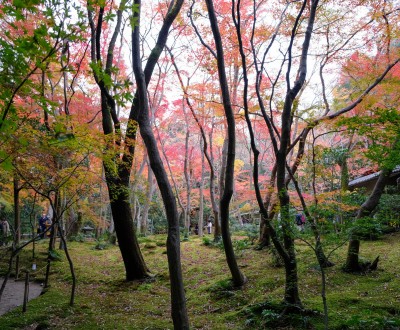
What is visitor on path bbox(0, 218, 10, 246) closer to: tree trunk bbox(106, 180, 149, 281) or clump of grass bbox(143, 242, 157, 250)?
clump of grass bbox(143, 242, 157, 250)

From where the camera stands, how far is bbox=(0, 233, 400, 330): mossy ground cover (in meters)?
5.12

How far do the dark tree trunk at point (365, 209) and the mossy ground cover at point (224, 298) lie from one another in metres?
0.32

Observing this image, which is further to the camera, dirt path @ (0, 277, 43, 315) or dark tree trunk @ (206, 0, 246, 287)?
dirt path @ (0, 277, 43, 315)

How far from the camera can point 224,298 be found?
22.5 feet

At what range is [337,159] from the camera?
750 centimetres

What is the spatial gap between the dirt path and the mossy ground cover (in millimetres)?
477

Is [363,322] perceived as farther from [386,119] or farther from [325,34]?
[325,34]

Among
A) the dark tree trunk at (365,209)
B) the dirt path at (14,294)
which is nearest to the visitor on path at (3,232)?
the dirt path at (14,294)

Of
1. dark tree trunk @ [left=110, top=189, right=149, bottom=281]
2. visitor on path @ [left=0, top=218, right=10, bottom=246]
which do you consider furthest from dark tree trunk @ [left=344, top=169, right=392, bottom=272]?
visitor on path @ [left=0, top=218, right=10, bottom=246]

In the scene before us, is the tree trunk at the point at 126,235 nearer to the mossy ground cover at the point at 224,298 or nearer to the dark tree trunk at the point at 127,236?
the dark tree trunk at the point at 127,236

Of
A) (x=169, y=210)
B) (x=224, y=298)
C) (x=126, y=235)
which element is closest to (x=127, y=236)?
(x=126, y=235)

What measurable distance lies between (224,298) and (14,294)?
18.8ft

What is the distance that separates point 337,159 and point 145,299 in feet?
18.9

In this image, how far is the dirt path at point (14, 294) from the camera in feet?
23.4
